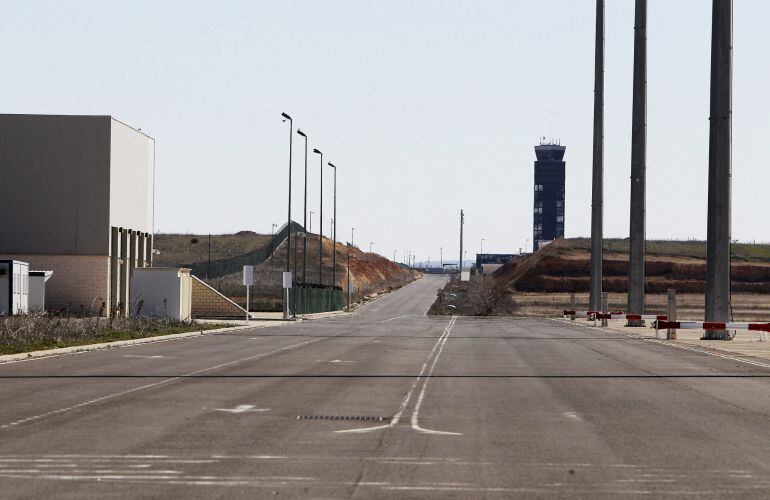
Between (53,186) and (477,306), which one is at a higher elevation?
(53,186)

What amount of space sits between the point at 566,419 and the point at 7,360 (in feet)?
54.0

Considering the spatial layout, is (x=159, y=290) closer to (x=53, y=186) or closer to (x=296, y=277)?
(x=53, y=186)

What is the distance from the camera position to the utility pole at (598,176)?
7031cm

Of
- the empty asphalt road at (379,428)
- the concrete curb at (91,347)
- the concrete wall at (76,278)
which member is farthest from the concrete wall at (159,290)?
the empty asphalt road at (379,428)

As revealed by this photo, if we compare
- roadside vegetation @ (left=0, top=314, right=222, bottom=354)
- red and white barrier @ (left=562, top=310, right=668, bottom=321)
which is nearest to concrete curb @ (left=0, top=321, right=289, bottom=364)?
roadside vegetation @ (left=0, top=314, right=222, bottom=354)

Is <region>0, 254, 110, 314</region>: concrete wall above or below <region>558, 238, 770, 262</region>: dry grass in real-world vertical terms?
below

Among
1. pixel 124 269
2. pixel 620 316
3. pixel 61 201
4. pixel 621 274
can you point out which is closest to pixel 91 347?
pixel 61 201

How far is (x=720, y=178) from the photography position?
43750 millimetres

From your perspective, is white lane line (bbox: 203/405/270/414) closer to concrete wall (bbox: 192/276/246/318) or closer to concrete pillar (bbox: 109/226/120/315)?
concrete pillar (bbox: 109/226/120/315)

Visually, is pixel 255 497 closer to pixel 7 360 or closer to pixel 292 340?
pixel 7 360

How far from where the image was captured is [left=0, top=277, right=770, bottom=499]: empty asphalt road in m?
10.7

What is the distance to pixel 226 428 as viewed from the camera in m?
14.8

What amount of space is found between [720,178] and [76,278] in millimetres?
30972

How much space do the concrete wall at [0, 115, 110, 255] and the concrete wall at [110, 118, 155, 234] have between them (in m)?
0.93
